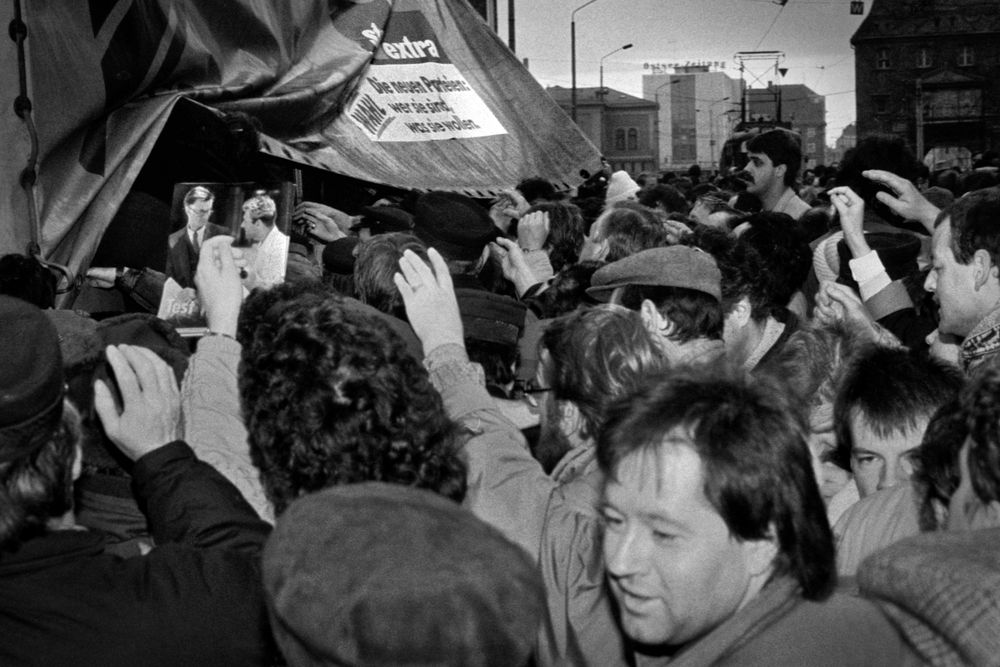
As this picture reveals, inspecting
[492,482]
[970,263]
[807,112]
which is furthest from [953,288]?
[807,112]

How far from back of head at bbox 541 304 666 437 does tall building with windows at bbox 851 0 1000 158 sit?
78.2 metres

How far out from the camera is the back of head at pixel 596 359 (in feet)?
10.2

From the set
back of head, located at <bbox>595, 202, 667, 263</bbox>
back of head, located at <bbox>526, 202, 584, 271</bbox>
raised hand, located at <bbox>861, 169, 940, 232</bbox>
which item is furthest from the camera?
back of head, located at <bbox>526, 202, 584, 271</bbox>

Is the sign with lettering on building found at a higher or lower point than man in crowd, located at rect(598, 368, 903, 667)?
higher

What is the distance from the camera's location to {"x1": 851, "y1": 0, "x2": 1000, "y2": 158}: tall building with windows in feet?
254

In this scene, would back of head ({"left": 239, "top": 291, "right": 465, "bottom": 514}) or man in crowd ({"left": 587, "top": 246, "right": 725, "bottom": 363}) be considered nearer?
back of head ({"left": 239, "top": 291, "right": 465, "bottom": 514})

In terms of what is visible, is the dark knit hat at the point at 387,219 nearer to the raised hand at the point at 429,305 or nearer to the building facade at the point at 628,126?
the raised hand at the point at 429,305

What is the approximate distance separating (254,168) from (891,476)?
5.15 metres

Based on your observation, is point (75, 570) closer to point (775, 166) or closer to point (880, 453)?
point (880, 453)

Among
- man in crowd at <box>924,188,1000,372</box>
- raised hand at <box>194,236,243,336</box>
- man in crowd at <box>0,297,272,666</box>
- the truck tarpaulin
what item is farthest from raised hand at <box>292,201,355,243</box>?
man in crowd at <box>0,297,272,666</box>

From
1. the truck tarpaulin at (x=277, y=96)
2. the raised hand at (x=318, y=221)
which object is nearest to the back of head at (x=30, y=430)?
the truck tarpaulin at (x=277, y=96)

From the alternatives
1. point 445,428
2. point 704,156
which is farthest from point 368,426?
point 704,156

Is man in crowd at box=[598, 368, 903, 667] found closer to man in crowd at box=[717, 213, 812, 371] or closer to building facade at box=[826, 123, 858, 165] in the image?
man in crowd at box=[717, 213, 812, 371]

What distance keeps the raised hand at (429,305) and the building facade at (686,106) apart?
358 ft
